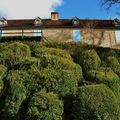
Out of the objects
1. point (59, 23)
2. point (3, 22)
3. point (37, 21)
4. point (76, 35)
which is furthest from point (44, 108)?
point (3, 22)

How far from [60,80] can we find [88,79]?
8.14 feet

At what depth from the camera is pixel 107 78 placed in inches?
711

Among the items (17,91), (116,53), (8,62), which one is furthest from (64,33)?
(17,91)

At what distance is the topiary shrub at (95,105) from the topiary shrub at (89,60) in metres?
3.85

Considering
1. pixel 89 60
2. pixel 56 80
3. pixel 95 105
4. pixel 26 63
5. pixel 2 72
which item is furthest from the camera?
pixel 89 60

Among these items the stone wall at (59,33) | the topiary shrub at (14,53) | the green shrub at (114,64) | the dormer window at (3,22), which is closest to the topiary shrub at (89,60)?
the green shrub at (114,64)

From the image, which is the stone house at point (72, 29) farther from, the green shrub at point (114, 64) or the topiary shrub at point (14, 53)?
the topiary shrub at point (14, 53)

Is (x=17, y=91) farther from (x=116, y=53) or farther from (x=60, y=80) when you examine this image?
(x=116, y=53)

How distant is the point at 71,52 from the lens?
21500 millimetres

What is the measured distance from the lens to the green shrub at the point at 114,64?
66.1 ft

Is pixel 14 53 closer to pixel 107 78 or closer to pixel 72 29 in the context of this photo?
pixel 107 78

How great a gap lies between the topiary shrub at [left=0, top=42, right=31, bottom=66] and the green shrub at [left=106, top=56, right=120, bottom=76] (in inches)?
183

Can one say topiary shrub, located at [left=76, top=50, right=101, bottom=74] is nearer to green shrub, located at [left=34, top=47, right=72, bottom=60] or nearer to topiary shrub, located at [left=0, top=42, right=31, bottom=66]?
green shrub, located at [left=34, top=47, right=72, bottom=60]

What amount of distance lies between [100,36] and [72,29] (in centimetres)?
344
